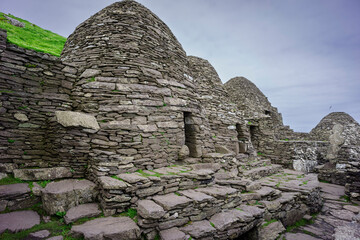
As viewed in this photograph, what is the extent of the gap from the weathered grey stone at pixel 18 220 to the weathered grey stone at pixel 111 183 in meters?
1.33

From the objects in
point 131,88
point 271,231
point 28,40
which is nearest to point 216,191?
point 271,231

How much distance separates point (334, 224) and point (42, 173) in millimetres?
9614

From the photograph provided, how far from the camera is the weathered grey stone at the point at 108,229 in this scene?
10.2 feet

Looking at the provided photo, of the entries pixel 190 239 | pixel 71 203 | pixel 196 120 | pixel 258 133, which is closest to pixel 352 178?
pixel 258 133

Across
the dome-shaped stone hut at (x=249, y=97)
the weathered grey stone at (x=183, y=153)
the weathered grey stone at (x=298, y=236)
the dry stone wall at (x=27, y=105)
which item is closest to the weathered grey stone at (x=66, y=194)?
the dry stone wall at (x=27, y=105)

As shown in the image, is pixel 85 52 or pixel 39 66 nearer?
pixel 39 66

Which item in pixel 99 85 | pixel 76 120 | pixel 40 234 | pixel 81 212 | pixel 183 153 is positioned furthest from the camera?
pixel 183 153

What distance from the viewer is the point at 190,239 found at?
3451mm

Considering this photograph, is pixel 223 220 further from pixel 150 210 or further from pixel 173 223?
pixel 150 210

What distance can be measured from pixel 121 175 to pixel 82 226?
142cm

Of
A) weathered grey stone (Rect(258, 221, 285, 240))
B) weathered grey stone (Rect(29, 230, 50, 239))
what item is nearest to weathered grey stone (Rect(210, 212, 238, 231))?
weathered grey stone (Rect(258, 221, 285, 240))

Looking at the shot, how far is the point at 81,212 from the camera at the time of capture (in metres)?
3.81

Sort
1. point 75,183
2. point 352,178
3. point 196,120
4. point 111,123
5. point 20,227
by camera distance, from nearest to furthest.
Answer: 1. point 20,227
2. point 75,183
3. point 111,123
4. point 196,120
5. point 352,178

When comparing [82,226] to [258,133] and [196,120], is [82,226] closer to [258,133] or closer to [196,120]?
[196,120]
